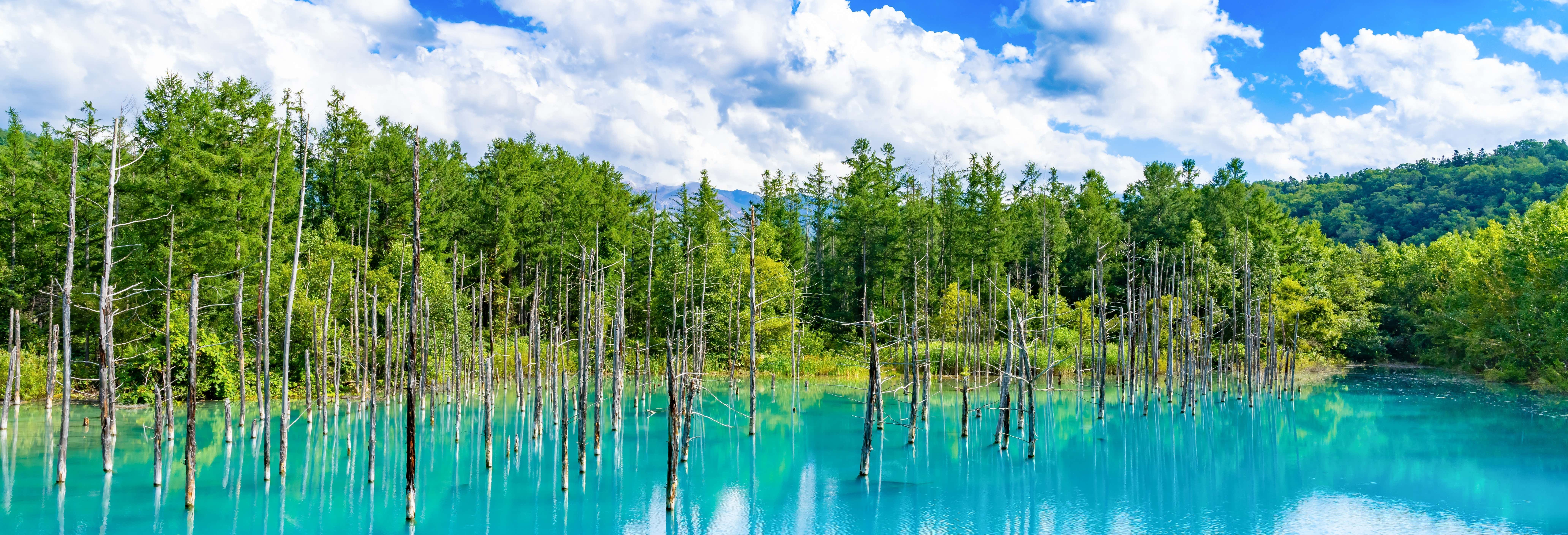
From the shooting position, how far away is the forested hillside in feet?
210

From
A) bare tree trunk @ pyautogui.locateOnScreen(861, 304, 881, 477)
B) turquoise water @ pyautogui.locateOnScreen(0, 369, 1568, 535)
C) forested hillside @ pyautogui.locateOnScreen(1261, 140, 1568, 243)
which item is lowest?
turquoise water @ pyautogui.locateOnScreen(0, 369, 1568, 535)

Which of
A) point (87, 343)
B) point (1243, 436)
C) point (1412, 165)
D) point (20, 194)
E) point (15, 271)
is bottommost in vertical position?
point (1243, 436)

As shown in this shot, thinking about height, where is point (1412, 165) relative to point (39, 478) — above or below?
above

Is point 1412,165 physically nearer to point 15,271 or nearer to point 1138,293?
point 1138,293

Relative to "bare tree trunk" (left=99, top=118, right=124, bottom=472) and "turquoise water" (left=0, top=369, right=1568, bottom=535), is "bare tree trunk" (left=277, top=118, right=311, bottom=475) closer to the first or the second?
"turquoise water" (left=0, top=369, right=1568, bottom=535)

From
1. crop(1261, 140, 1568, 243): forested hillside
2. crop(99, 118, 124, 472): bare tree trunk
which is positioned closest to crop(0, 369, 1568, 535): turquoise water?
crop(99, 118, 124, 472): bare tree trunk

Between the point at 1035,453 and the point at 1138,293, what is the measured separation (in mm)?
27204

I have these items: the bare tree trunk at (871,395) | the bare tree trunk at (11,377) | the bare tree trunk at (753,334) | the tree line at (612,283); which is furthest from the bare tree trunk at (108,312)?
the bare tree trunk at (871,395)

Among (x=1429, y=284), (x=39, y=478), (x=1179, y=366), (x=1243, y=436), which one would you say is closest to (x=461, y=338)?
(x=39, y=478)

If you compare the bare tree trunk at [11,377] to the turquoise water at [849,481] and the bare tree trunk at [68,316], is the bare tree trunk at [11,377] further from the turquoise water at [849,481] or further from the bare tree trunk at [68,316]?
the bare tree trunk at [68,316]

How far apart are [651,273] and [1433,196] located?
236 feet

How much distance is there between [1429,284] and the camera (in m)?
49.5

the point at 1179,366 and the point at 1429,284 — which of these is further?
the point at 1429,284

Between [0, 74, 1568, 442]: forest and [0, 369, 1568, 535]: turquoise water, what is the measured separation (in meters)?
1.87
